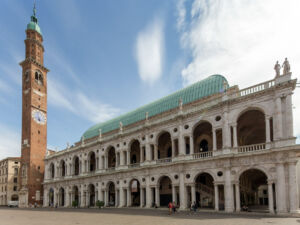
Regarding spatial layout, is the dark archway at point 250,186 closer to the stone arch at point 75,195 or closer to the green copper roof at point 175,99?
the green copper roof at point 175,99

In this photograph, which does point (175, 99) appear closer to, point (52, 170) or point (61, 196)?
point (61, 196)

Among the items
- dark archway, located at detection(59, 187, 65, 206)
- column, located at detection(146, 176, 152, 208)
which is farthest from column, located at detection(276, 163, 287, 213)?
dark archway, located at detection(59, 187, 65, 206)

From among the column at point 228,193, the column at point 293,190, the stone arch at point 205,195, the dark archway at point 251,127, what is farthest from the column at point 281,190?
the stone arch at point 205,195

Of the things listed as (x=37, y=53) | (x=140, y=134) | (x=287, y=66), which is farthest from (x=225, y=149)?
(x=37, y=53)

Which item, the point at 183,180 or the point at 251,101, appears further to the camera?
the point at 183,180

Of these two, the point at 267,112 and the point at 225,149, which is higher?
the point at 267,112

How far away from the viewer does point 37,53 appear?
6194cm

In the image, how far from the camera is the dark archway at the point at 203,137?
33.1 meters

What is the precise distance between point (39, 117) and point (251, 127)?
154ft

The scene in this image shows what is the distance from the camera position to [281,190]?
22.3 metres

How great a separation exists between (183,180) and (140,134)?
1020cm

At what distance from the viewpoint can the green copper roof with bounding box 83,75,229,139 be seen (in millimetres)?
36181

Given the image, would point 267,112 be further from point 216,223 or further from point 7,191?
point 7,191

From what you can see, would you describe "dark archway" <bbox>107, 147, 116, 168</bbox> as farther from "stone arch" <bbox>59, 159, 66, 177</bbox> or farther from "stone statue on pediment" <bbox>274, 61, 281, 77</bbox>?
"stone statue on pediment" <bbox>274, 61, 281, 77</bbox>
